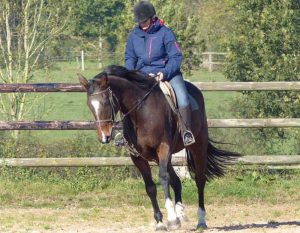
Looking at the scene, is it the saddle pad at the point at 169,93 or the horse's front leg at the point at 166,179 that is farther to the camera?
the saddle pad at the point at 169,93

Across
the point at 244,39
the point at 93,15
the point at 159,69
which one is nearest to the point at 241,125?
the point at 159,69

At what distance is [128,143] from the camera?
912 centimetres

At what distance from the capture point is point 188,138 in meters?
9.45

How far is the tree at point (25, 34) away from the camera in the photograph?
18516 mm

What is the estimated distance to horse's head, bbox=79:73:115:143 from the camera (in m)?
8.56

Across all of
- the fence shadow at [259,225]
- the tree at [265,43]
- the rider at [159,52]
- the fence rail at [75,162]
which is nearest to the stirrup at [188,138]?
the rider at [159,52]

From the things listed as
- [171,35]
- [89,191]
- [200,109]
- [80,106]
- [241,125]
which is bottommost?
[80,106]

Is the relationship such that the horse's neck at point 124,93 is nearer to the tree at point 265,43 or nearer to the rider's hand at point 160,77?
the rider's hand at point 160,77

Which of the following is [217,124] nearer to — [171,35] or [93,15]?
[171,35]

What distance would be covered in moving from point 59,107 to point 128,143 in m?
22.1

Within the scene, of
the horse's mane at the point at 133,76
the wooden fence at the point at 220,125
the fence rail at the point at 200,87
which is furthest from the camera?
the wooden fence at the point at 220,125

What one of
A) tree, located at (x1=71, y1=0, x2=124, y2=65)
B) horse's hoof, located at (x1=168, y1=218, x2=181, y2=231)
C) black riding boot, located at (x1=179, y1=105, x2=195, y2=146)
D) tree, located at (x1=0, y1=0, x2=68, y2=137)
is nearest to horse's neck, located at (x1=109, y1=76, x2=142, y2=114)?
black riding boot, located at (x1=179, y1=105, x2=195, y2=146)

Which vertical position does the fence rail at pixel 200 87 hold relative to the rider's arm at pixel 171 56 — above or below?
below

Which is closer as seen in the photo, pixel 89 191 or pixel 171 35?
pixel 171 35
